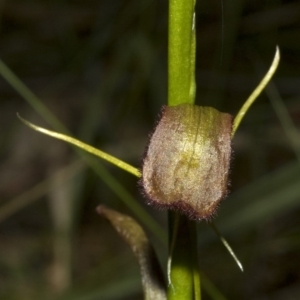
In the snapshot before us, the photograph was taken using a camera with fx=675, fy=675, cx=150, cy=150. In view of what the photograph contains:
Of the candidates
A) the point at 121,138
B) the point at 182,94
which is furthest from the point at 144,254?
the point at 121,138

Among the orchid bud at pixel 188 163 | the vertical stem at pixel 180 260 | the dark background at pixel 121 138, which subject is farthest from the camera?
the dark background at pixel 121 138

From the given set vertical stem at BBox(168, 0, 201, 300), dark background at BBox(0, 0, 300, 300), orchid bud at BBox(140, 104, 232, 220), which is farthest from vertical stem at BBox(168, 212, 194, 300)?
dark background at BBox(0, 0, 300, 300)

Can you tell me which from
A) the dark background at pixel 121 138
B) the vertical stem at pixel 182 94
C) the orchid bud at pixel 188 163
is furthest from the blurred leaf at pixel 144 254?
the dark background at pixel 121 138

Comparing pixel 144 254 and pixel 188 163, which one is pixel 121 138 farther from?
pixel 188 163

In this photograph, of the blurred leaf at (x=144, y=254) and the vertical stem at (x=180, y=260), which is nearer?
the vertical stem at (x=180, y=260)

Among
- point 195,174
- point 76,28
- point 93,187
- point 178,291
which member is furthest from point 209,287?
point 76,28

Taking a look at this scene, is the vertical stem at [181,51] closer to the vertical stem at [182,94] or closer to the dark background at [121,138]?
the vertical stem at [182,94]

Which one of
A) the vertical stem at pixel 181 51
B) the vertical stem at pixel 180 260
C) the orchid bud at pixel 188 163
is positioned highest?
the vertical stem at pixel 181 51

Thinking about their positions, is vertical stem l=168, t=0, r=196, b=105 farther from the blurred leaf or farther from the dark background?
the dark background
